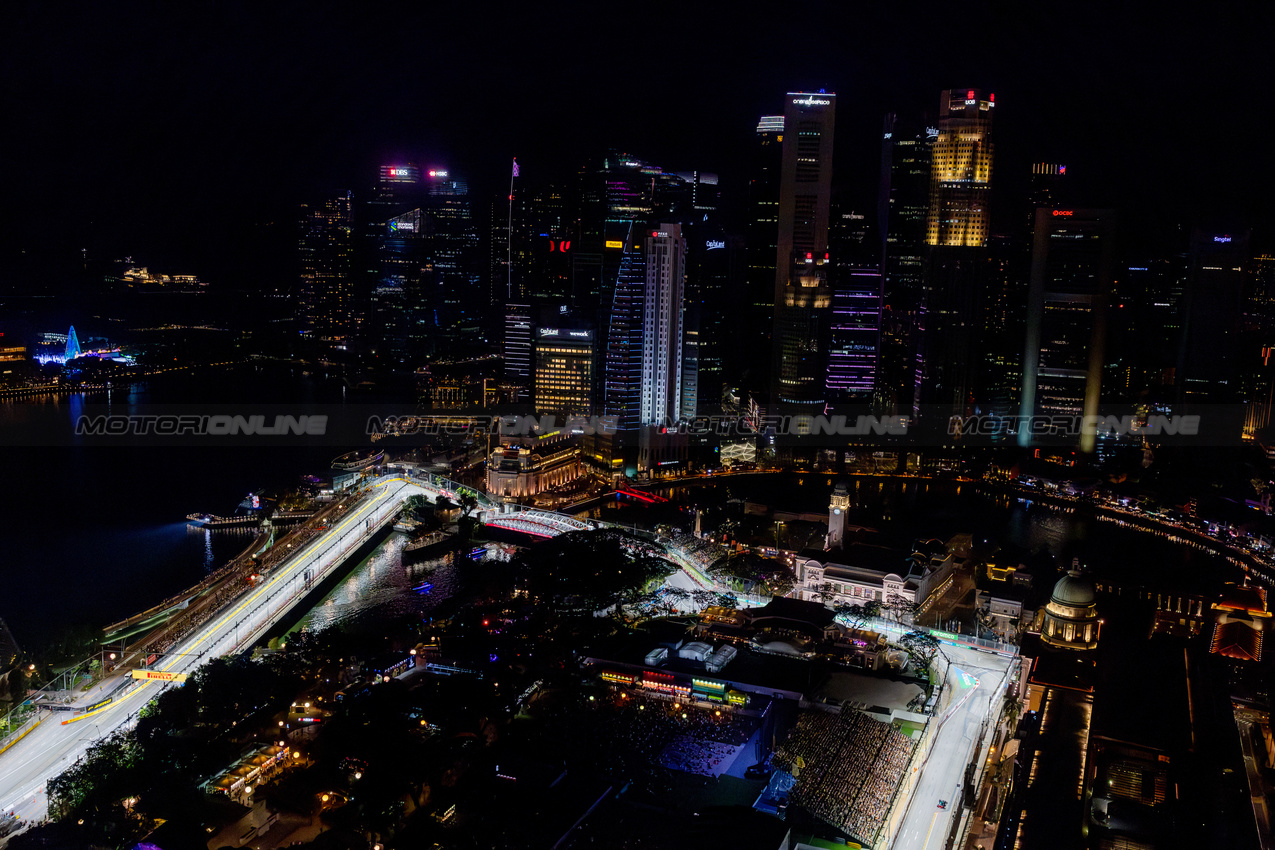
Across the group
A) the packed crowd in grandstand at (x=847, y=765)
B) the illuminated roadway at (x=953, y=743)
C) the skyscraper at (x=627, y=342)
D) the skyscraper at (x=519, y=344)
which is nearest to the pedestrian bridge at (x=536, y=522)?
the skyscraper at (x=627, y=342)

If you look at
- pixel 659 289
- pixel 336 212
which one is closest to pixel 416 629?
pixel 659 289

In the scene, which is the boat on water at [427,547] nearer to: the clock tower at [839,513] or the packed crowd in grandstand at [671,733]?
the clock tower at [839,513]

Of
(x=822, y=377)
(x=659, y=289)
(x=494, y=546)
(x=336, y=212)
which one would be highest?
(x=336, y=212)

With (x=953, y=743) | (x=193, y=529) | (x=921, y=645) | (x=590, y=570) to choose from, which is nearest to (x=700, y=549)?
(x=590, y=570)

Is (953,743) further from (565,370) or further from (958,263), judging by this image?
(958,263)

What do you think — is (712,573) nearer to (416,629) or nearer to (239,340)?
(416,629)
